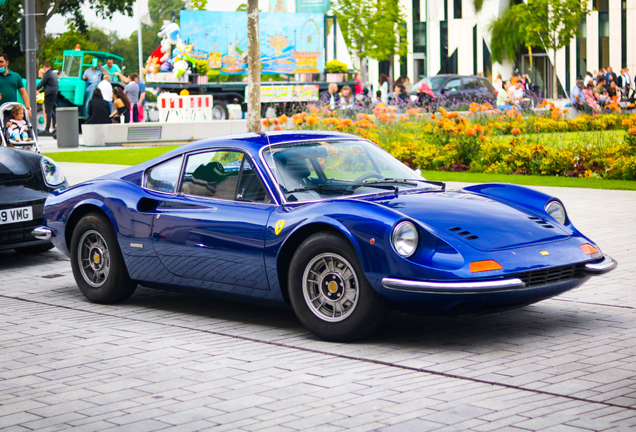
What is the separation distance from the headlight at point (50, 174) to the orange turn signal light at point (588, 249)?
5.66 meters

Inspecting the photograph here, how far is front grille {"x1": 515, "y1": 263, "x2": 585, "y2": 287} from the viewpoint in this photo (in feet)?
16.6

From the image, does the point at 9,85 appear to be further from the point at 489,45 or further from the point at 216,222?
the point at 489,45

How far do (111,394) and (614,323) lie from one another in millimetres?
3228

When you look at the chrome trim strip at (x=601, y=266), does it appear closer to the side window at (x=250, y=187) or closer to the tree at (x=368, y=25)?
the side window at (x=250, y=187)

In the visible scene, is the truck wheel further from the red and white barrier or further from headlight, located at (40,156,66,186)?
headlight, located at (40,156,66,186)

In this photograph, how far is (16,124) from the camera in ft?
42.1

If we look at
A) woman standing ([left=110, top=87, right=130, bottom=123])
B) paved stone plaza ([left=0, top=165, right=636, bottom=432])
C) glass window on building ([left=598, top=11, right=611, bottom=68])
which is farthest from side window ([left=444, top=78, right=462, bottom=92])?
paved stone plaza ([left=0, top=165, right=636, bottom=432])

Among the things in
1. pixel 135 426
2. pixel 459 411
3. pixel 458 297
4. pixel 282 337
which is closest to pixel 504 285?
pixel 458 297

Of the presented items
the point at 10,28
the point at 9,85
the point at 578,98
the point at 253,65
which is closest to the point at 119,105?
the point at 253,65

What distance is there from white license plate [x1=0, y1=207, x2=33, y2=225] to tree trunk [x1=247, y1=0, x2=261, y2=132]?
9.37 metres

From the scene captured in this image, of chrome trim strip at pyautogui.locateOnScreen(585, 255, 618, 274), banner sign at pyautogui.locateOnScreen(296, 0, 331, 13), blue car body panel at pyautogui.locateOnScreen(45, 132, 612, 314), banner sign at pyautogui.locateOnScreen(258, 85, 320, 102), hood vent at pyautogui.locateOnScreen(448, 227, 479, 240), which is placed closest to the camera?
blue car body panel at pyautogui.locateOnScreen(45, 132, 612, 314)

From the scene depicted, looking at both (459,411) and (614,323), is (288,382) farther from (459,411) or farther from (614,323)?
(614,323)

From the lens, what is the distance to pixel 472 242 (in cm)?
507

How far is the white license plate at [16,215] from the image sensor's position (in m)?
8.39
